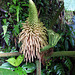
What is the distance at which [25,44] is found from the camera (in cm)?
83

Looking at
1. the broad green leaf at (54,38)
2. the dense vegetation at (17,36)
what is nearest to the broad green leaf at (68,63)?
the dense vegetation at (17,36)

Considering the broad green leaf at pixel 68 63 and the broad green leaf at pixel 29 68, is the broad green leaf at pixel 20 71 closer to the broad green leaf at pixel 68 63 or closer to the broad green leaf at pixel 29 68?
the broad green leaf at pixel 29 68

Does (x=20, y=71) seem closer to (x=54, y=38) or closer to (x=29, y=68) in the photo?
(x=29, y=68)

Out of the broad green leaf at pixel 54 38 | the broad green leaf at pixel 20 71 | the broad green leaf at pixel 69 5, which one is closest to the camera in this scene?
the broad green leaf at pixel 69 5

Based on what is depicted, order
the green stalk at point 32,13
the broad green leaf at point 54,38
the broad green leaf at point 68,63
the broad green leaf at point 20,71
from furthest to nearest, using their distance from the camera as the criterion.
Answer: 1. the broad green leaf at point 68,63
2. the broad green leaf at point 20,71
3. the broad green leaf at point 54,38
4. the green stalk at point 32,13

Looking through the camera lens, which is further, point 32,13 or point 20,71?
point 20,71

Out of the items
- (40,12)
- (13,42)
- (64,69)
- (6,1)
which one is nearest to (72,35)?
(64,69)

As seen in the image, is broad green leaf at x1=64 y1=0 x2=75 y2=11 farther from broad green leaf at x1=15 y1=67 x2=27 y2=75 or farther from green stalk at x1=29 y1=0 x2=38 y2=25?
broad green leaf at x1=15 y1=67 x2=27 y2=75

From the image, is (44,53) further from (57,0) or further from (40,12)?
(57,0)

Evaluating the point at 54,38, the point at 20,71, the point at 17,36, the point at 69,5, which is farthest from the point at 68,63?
the point at 69,5

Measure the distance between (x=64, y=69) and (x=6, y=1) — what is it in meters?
1.17

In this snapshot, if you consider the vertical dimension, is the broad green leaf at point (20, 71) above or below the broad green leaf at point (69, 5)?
below

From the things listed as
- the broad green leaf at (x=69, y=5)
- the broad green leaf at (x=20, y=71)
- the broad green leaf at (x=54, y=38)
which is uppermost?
the broad green leaf at (x=69, y=5)

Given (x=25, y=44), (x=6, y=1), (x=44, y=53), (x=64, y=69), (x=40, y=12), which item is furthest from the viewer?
(x=40, y=12)
